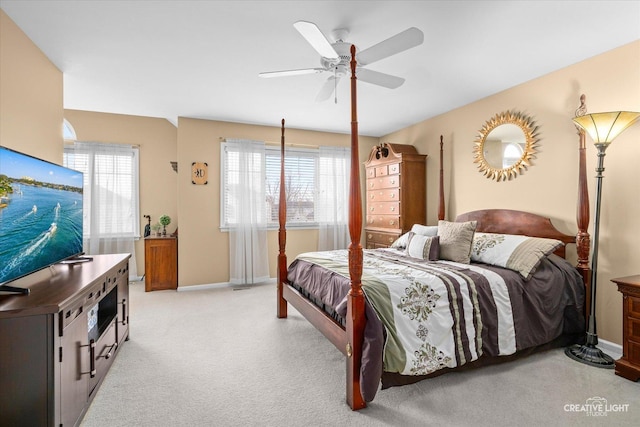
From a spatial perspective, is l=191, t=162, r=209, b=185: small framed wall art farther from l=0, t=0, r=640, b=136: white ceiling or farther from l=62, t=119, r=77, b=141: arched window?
l=62, t=119, r=77, b=141: arched window

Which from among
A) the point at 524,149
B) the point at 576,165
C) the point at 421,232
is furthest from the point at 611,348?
the point at 524,149

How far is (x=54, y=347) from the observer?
1.46m

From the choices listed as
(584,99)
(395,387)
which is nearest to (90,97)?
(395,387)

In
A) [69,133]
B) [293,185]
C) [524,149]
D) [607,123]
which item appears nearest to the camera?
[607,123]

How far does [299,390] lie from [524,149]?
10.8 feet

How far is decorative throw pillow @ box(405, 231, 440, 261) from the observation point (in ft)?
10.2

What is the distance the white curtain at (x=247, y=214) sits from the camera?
4.88m

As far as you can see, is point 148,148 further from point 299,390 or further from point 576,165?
point 576,165

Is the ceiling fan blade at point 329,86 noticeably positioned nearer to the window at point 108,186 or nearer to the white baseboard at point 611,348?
the white baseboard at point 611,348

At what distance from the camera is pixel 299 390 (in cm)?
213

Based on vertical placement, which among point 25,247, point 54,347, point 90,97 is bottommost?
point 54,347

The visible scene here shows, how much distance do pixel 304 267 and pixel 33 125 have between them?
103 inches

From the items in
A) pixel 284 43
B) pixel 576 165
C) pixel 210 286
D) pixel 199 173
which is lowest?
pixel 210 286

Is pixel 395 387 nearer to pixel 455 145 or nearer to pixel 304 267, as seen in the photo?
pixel 304 267
